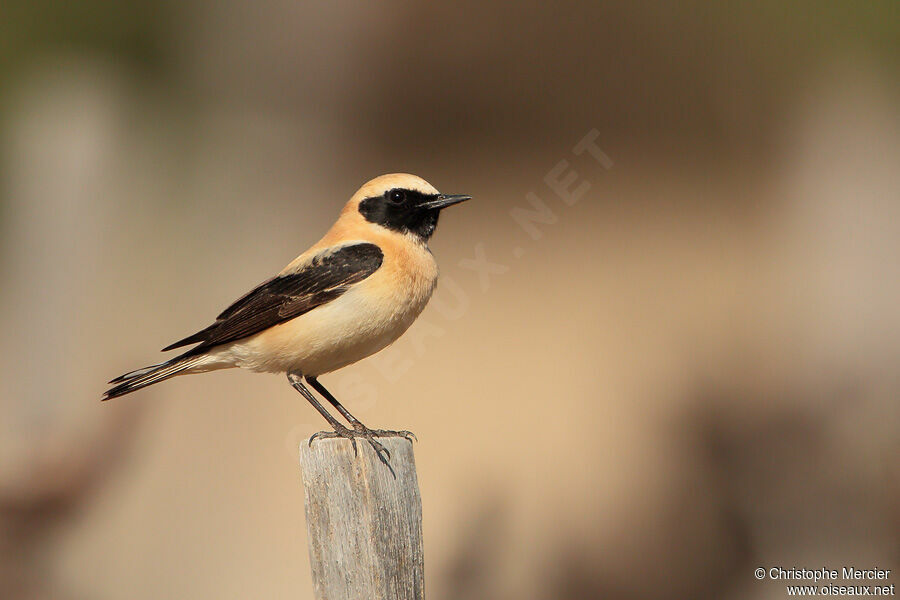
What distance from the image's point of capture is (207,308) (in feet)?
23.3

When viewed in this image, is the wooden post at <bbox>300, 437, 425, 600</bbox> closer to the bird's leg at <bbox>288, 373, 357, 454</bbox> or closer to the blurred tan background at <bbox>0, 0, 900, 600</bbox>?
the bird's leg at <bbox>288, 373, 357, 454</bbox>

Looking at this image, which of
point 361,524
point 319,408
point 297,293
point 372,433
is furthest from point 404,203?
point 361,524

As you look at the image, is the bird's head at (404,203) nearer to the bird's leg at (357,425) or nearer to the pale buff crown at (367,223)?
the pale buff crown at (367,223)

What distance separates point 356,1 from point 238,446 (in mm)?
3227

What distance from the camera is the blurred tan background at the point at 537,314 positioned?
6453 millimetres

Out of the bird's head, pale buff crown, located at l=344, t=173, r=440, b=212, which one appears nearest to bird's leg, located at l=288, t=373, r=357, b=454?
the bird's head

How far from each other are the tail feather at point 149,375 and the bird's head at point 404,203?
3.52 feet

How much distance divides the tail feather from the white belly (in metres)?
0.30

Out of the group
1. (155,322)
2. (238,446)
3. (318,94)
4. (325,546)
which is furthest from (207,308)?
(325,546)

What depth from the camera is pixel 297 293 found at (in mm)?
4238

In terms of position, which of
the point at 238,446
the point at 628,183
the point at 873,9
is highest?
the point at 873,9

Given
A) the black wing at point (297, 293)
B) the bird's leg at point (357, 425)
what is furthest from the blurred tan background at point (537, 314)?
the black wing at point (297, 293)

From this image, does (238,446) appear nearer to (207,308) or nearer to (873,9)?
(207,308)

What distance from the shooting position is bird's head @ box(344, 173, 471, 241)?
454 cm
